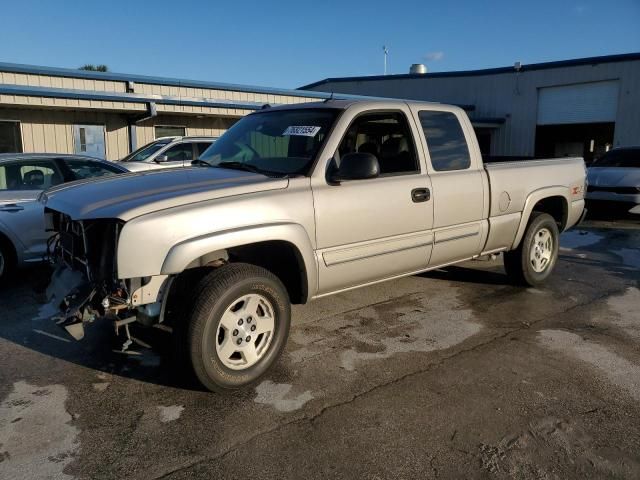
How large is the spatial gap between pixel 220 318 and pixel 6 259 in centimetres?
398

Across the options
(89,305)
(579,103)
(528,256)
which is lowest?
(528,256)

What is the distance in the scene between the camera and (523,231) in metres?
5.70

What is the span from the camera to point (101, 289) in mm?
3318

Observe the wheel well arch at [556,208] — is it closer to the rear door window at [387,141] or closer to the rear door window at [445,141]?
the rear door window at [445,141]

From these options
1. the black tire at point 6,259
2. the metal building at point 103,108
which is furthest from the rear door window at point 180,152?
the black tire at point 6,259

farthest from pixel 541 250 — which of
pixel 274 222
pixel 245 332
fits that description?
pixel 245 332

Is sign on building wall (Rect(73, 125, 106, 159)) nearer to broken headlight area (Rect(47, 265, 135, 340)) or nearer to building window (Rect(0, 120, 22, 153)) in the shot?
building window (Rect(0, 120, 22, 153))

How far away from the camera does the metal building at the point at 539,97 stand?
2142cm

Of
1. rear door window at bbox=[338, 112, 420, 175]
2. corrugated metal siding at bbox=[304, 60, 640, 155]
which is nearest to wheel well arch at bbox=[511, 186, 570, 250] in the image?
rear door window at bbox=[338, 112, 420, 175]

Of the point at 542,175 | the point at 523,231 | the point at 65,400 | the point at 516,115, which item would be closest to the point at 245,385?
the point at 65,400

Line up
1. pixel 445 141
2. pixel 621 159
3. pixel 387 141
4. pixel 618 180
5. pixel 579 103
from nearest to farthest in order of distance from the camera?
1. pixel 387 141
2. pixel 445 141
3. pixel 618 180
4. pixel 621 159
5. pixel 579 103

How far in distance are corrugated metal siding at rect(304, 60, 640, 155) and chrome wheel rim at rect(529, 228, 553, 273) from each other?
60.5ft

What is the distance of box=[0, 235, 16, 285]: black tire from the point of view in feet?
19.8

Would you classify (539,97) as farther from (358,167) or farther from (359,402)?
(359,402)
